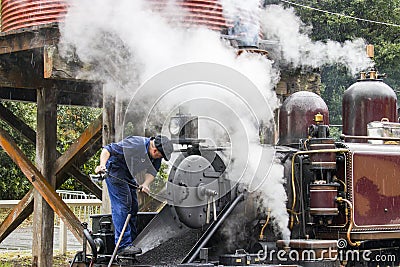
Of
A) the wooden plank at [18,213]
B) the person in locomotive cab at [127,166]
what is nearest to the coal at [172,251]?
the person in locomotive cab at [127,166]

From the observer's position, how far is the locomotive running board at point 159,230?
5.41 meters

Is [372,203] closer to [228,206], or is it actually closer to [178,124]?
[228,206]

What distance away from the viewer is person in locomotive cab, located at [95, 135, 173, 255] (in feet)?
17.2

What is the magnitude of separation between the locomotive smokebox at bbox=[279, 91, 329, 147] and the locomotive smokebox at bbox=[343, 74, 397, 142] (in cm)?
61

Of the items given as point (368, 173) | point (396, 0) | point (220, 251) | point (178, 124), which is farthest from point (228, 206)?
point (396, 0)

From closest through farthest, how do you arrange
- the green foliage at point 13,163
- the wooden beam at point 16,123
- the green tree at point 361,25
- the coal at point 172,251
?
the coal at point 172,251, the wooden beam at point 16,123, the green foliage at point 13,163, the green tree at point 361,25

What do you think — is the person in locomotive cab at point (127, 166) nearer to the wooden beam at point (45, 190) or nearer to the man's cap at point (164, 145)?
the man's cap at point (164, 145)

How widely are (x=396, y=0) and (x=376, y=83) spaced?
12.1 metres

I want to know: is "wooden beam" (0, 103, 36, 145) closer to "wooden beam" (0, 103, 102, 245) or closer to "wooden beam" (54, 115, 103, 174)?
"wooden beam" (0, 103, 102, 245)

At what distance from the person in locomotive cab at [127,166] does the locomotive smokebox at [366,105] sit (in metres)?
2.22

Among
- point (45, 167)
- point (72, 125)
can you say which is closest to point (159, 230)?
point (45, 167)

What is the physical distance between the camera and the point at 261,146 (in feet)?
18.0

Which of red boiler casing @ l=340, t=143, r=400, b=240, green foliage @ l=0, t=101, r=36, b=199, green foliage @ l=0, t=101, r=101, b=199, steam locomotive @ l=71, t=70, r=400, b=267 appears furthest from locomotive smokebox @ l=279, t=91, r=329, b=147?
green foliage @ l=0, t=101, r=36, b=199

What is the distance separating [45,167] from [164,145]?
3476 millimetres
